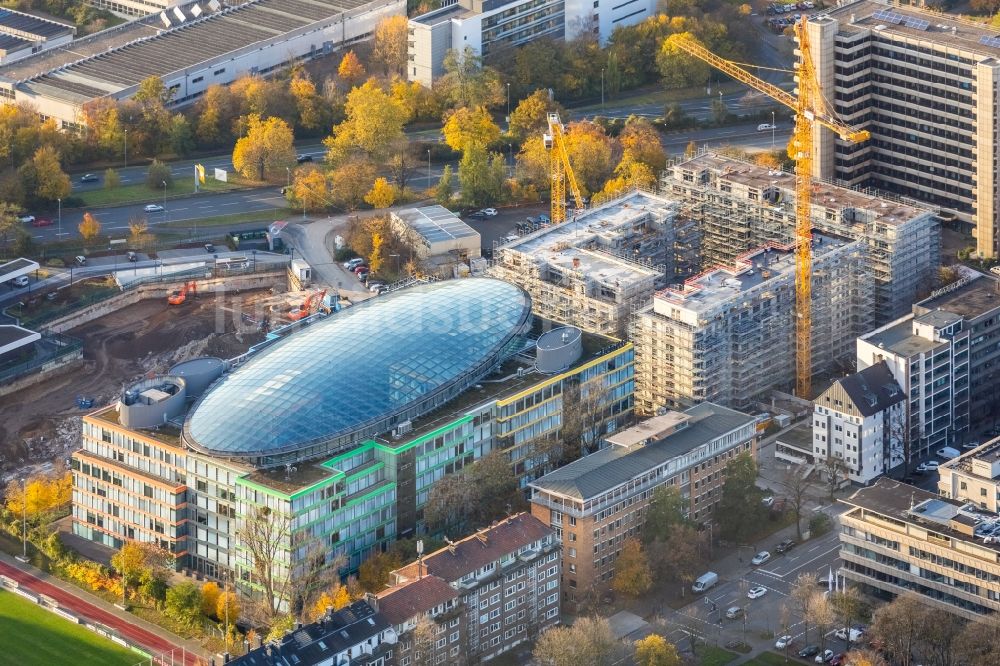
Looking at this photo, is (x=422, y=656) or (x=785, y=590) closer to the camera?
(x=422, y=656)

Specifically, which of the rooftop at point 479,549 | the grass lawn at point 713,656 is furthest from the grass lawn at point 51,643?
the grass lawn at point 713,656

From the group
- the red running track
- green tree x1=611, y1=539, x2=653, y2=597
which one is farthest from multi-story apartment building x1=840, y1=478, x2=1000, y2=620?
the red running track

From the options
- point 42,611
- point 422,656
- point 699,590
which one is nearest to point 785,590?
point 699,590

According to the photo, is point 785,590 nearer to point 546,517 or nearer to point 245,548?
point 546,517

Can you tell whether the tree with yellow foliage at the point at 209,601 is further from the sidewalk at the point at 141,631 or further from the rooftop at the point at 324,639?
the rooftop at the point at 324,639

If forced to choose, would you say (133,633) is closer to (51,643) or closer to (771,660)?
(51,643)
